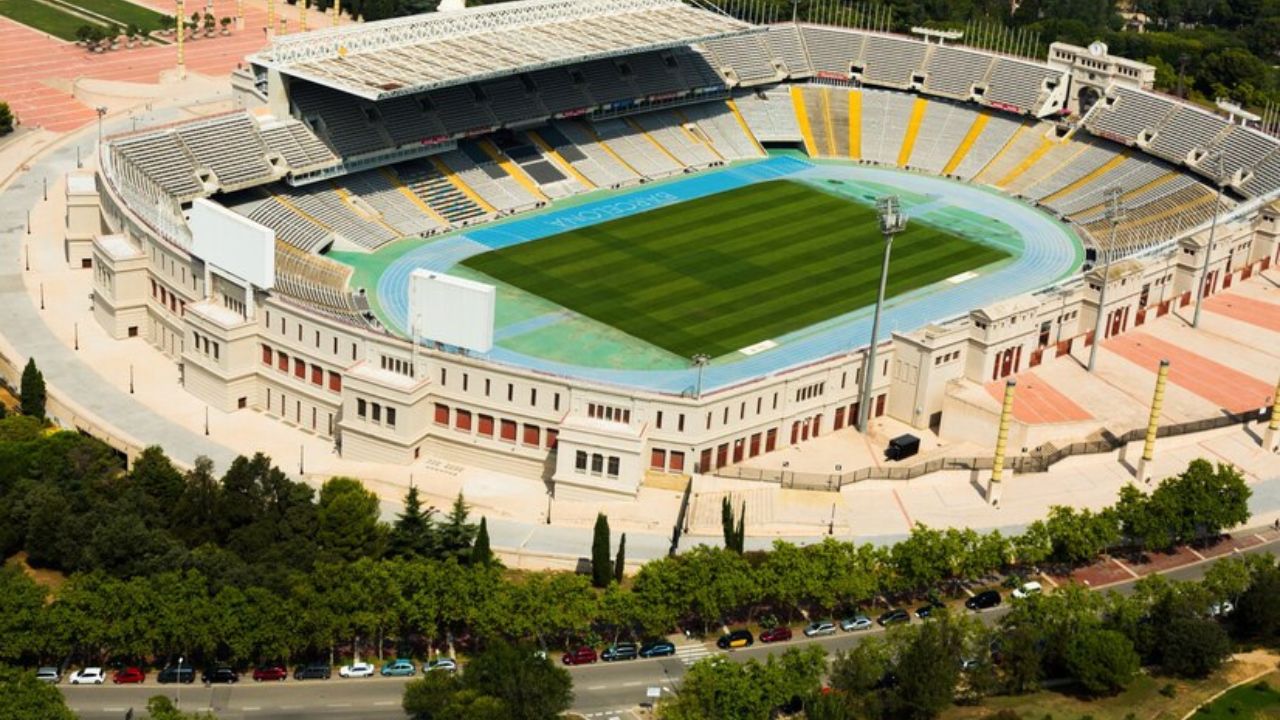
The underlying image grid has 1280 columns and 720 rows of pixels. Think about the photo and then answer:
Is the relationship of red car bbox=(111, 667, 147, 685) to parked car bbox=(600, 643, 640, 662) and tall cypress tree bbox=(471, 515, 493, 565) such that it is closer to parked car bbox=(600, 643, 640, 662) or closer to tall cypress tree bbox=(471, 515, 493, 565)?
tall cypress tree bbox=(471, 515, 493, 565)

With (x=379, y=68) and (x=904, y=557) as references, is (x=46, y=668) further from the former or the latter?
(x=379, y=68)

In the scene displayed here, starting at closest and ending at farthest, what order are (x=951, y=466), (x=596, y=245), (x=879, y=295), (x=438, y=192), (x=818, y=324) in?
1. (x=951, y=466)
2. (x=879, y=295)
3. (x=818, y=324)
4. (x=596, y=245)
5. (x=438, y=192)

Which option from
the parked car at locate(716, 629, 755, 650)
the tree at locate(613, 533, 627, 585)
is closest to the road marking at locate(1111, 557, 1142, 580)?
the parked car at locate(716, 629, 755, 650)

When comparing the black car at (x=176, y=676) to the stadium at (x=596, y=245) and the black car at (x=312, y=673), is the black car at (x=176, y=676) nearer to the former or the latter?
the black car at (x=312, y=673)

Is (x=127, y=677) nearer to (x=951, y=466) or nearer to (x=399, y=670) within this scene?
(x=399, y=670)

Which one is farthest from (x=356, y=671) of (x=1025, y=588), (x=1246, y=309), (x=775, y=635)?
(x=1246, y=309)

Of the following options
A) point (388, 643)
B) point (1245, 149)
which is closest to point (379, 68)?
point (388, 643)

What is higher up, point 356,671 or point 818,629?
point 818,629

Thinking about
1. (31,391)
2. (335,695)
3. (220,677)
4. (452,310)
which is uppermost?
(452,310)
